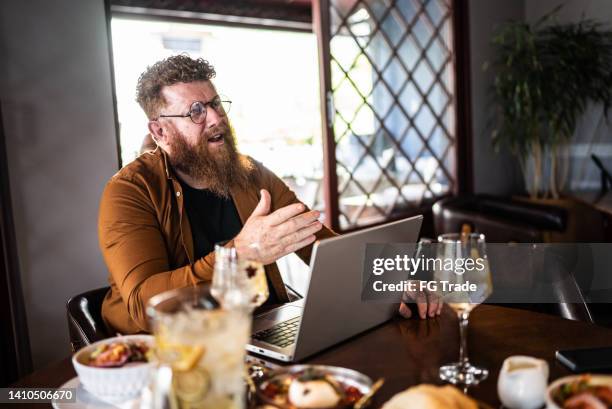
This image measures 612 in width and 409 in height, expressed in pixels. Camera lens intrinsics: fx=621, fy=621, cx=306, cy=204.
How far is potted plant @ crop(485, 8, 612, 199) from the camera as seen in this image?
4195 mm

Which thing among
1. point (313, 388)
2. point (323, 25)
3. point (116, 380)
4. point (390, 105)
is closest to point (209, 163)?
point (116, 380)

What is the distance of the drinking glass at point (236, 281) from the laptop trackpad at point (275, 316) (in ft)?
1.09

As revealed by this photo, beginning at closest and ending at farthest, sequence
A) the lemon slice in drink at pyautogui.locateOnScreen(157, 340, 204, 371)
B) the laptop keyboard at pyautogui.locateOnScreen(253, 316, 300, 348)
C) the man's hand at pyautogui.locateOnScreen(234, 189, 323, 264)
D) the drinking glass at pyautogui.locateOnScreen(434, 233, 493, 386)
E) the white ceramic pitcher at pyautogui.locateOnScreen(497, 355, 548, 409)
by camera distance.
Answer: the lemon slice in drink at pyautogui.locateOnScreen(157, 340, 204, 371)
the white ceramic pitcher at pyautogui.locateOnScreen(497, 355, 548, 409)
the drinking glass at pyautogui.locateOnScreen(434, 233, 493, 386)
the laptop keyboard at pyautogui.locateOnScreen(253, 316, 300, 348)
the man's hand at pyautogui.locateOnScreen(234, 189, 323, 264)

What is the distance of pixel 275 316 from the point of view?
57.7 inches

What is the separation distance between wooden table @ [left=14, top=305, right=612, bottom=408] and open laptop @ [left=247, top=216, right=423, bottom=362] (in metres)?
0.03

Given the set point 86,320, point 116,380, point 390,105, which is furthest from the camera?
point 390,105

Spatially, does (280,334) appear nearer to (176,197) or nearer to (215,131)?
(176,197)

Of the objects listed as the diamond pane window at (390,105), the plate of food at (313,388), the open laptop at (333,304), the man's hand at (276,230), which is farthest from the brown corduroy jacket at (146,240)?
the diamond pane window at (390,105)

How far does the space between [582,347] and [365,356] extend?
16.5 inches

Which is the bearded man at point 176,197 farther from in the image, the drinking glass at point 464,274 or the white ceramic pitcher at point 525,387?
the white ceramic pitcher at point 525,387

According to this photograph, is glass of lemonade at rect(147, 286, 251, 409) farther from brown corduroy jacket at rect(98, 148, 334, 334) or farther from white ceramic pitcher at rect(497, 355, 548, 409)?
brown corduroy jacket at rect(98, 148, 334, 334)

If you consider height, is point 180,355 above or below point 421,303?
above

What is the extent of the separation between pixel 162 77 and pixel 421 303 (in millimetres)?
1028

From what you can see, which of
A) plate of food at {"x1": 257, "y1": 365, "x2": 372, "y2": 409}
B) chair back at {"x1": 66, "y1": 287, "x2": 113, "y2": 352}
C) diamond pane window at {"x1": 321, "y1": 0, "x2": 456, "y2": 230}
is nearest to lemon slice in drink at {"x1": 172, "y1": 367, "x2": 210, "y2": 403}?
plate of food at {"x1": 257, "y1": 365, "x2": 372, "y2": 409}
